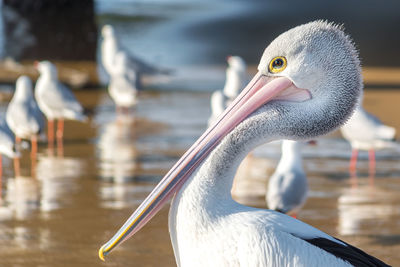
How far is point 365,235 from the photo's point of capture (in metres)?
5.71

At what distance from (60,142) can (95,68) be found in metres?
6.83

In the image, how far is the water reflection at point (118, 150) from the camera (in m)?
7.55

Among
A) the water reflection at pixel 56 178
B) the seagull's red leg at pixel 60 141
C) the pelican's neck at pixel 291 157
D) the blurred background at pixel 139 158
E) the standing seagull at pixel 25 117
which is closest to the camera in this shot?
the blurred background at pixel 139 158

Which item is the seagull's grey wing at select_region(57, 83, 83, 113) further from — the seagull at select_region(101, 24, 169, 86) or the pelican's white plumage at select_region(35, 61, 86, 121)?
the seagull at select_region(101, 24, 169, 86)

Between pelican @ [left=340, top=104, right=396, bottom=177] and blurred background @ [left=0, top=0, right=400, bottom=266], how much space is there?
229mm

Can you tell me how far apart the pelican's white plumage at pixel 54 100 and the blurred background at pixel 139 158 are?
32 centimetres

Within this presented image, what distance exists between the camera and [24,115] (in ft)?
27.9

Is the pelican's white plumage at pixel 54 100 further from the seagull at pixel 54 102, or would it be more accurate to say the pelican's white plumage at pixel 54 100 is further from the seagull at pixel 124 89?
the seagull at pixel 124 89

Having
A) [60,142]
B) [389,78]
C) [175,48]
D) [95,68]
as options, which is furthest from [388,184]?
[175,48]

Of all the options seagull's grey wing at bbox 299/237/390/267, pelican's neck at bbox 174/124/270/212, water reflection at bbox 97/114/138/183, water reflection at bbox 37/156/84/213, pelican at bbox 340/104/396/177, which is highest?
pelican's neck at bbox 174/124/270/212

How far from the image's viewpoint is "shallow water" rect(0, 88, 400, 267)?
5.41 metres

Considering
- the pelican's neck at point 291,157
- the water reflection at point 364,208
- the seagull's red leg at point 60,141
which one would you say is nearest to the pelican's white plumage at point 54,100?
the seagull's red leg at point 60,141

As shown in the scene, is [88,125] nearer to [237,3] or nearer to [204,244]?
[204,244]

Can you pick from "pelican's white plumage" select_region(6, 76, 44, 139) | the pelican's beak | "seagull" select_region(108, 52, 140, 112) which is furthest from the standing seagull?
the pelican's beak
